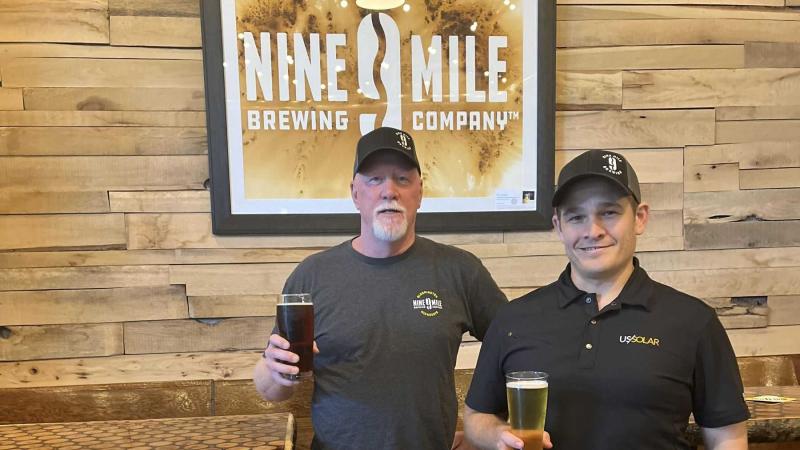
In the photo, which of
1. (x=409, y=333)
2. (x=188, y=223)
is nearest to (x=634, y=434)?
(x=409, y=333)

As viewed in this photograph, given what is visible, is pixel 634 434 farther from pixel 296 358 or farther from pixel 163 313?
pixel 163 313

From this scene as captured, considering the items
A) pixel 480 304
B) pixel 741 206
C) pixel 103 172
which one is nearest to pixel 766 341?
pixel 741 206

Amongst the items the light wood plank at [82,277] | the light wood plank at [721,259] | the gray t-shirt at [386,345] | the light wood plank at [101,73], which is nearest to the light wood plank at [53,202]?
the light wood plank at [82,277]

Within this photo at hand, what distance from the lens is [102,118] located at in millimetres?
2584

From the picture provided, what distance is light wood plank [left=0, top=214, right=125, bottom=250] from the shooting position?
2582 mm

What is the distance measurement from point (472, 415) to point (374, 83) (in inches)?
63.8

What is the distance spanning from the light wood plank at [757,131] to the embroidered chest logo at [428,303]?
1.86 m

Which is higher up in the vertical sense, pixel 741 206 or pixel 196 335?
pixel 741 206

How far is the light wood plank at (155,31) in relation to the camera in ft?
8.41

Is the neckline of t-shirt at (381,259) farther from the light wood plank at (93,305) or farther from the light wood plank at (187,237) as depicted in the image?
the light wood plank at (93,305)

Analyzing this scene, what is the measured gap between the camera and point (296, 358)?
5.24 ft

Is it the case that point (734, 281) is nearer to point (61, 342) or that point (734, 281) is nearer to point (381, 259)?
point (381, 259)

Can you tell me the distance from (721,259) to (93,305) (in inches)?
120

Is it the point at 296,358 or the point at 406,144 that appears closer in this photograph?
the point at 296,358
